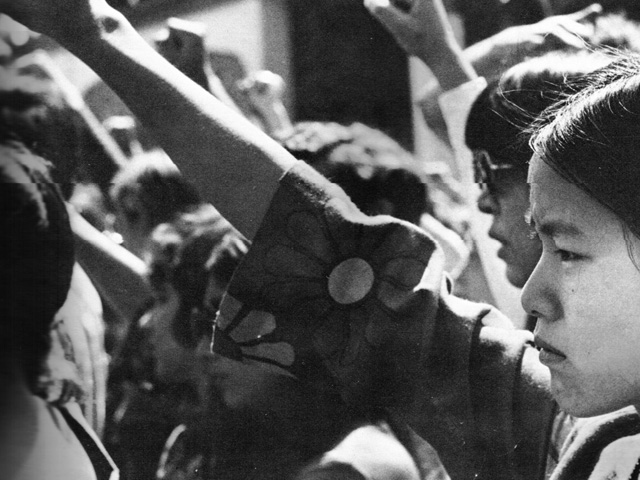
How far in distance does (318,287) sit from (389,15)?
1.64 feet

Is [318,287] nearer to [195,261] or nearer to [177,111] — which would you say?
[195,261]

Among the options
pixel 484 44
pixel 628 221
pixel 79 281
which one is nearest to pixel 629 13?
pixel 484 44

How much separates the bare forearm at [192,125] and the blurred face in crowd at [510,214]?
0.40 meters

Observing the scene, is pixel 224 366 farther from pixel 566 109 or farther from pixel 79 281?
pixel 566 109

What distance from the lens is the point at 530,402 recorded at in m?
1.33

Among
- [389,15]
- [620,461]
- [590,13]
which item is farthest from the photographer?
[590,13]

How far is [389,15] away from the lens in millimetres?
1410

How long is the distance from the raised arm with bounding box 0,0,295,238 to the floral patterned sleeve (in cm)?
4

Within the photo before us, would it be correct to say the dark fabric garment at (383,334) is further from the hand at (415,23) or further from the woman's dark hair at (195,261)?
the hand at (415,23)

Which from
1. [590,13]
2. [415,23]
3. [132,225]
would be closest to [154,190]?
[132,225]

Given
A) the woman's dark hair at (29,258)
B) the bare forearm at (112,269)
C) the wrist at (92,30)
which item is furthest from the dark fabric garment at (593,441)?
the wrist at (92,30)

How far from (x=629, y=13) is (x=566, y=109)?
0.52 meters

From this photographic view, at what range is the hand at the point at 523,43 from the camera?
4.84ft

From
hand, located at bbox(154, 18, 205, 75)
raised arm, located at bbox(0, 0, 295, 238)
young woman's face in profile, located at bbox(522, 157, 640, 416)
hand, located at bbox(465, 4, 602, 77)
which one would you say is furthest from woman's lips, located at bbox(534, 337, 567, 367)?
hand, located at bbox(154, 18, 205, 75)
